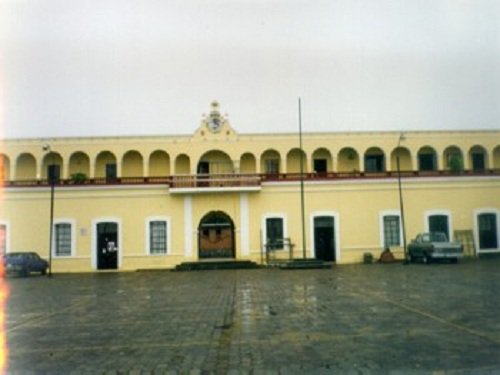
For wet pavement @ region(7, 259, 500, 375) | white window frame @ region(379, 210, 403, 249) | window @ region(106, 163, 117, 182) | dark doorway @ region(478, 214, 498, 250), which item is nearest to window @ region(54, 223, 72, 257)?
window @ region(106, 163, 117, 182)

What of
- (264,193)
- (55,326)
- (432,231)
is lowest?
(55,326)

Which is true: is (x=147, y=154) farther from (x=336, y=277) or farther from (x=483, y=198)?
(x=483, y=198)

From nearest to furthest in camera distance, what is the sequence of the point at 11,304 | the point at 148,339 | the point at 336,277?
the point at 148,339, the point at 11,304, the point at 336,277

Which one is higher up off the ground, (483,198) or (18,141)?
(18,141)

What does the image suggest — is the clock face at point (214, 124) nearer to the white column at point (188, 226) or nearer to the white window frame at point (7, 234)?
the white column at point (188, 226)

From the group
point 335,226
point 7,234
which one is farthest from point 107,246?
point 335,226

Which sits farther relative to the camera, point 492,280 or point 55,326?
point 492,280

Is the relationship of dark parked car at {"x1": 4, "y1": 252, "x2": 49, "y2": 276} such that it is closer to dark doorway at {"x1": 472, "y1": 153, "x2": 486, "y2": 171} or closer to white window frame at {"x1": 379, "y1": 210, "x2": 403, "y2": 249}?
white window frame at {"x1": 379, "y1": 210, "x2": 403, "y2": 249}

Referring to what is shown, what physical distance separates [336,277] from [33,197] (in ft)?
58.9

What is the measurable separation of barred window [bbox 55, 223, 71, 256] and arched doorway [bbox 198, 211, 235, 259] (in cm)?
713

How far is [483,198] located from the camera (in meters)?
30.5

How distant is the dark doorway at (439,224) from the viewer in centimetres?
3012

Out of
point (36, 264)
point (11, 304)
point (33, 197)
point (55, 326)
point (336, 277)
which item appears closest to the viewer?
point (55, 326)

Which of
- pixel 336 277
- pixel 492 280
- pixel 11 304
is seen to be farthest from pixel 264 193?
pixel 11 304
